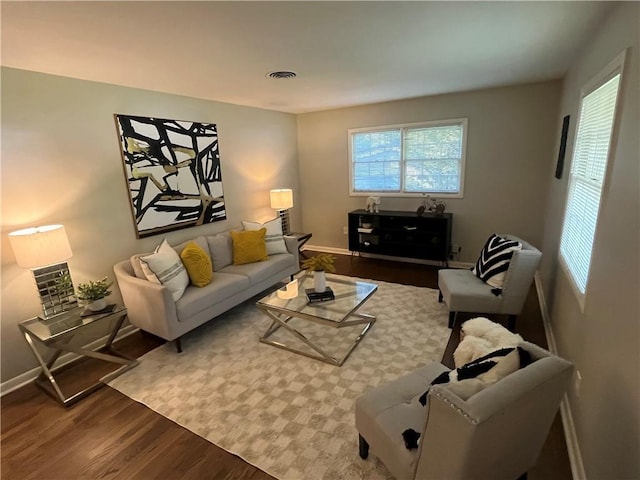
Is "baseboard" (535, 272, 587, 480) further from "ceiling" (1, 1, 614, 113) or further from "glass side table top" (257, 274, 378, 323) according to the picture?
"ceiling" (1, 1, 614, 113)

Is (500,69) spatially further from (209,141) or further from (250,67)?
(209,141)

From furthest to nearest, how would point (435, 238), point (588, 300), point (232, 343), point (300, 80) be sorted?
1. point (435, 238)
2. point (300, 80)
3. point (232, 343)
4. point (588, 300)

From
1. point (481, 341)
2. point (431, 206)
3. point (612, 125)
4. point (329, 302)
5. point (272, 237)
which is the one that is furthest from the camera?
point (431, 206)

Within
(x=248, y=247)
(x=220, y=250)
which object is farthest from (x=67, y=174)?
(x=248, y=247)

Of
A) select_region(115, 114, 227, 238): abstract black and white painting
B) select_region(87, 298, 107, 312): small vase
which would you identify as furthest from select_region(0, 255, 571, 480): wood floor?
select_region(115, 114, 227, 238): abstract black and white painting

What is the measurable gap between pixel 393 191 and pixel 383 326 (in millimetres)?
2585

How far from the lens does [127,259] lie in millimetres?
3174

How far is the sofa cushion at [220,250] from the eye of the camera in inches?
144

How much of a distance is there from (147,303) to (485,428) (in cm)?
264

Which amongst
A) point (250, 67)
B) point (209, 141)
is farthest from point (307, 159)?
point (250, 67)

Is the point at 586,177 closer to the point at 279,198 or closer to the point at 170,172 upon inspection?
the point at 279,198

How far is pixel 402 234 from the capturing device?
190 inches

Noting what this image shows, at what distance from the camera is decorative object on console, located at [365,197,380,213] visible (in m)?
4.96

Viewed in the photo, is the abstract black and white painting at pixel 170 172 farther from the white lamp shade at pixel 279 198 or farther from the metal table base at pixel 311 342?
the metal table base at pixel 311 342
